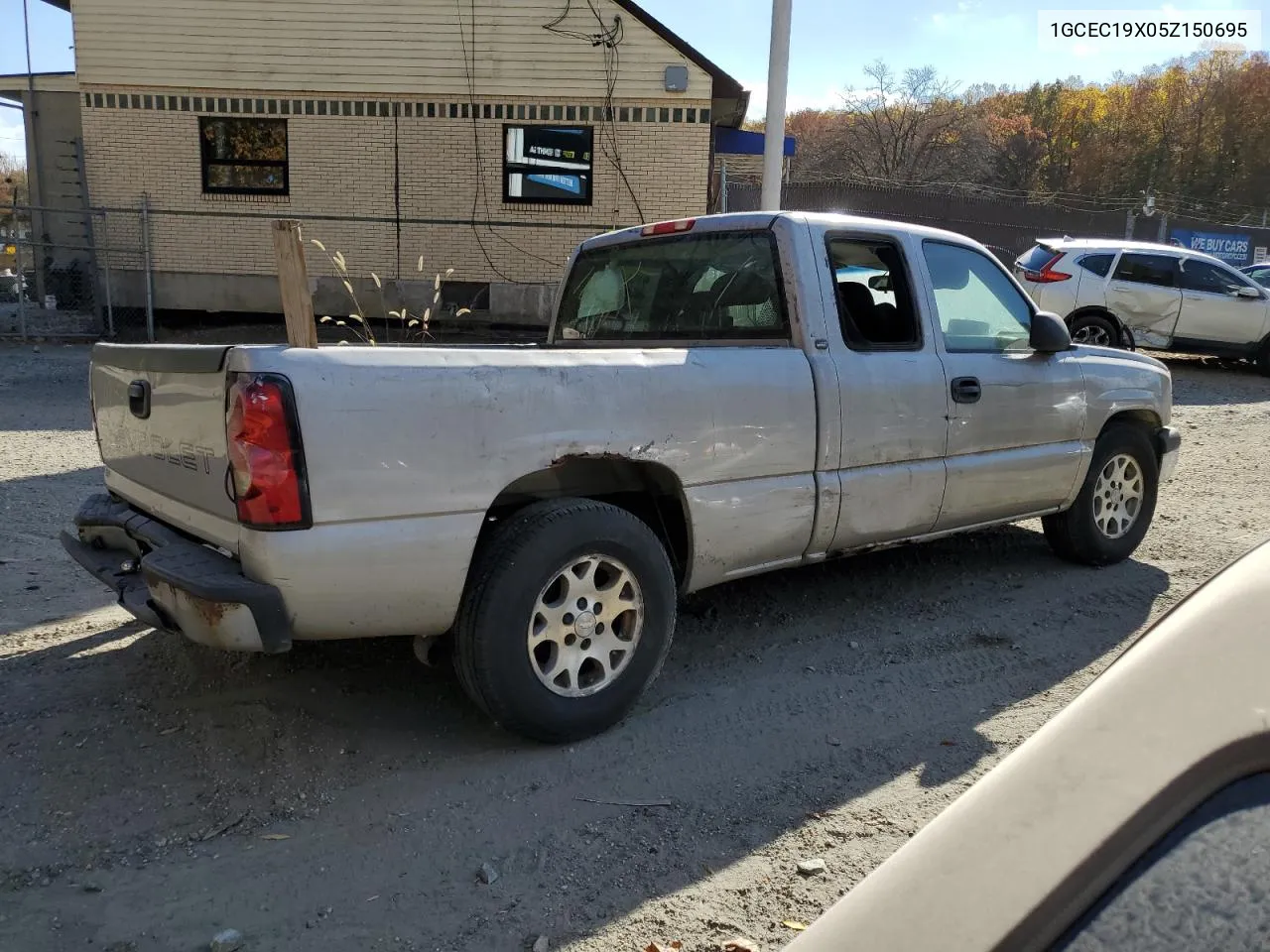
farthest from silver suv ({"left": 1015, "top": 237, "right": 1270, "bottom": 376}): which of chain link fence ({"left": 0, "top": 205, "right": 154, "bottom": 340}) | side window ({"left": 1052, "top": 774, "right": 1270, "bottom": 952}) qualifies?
side window ({"left": 1052, "top": 774, "right": 1270, "bottom": 952})

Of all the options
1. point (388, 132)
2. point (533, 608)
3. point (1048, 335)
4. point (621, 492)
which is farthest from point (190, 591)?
point (388, 132)

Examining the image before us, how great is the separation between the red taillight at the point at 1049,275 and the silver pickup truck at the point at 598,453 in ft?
29.7

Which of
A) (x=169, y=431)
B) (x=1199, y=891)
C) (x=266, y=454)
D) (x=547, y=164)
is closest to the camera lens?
(x=1199, y=891)

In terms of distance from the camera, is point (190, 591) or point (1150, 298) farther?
point (1150, 298)

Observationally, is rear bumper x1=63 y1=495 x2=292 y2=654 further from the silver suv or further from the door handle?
the silver suv

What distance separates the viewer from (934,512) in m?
4.70

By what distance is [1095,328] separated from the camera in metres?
13.9

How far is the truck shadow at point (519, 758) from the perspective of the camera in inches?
110

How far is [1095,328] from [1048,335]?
1005cm

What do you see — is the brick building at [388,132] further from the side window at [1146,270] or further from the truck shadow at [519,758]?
the truck shadow at [519,758]

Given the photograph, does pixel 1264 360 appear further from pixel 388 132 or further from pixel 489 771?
pixel 489 771

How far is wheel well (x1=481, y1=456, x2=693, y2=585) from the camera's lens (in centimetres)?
358

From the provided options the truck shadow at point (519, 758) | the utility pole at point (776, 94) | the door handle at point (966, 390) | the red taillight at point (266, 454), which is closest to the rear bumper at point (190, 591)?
the red taillight at point (266, 454)

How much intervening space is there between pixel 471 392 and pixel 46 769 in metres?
1.91
